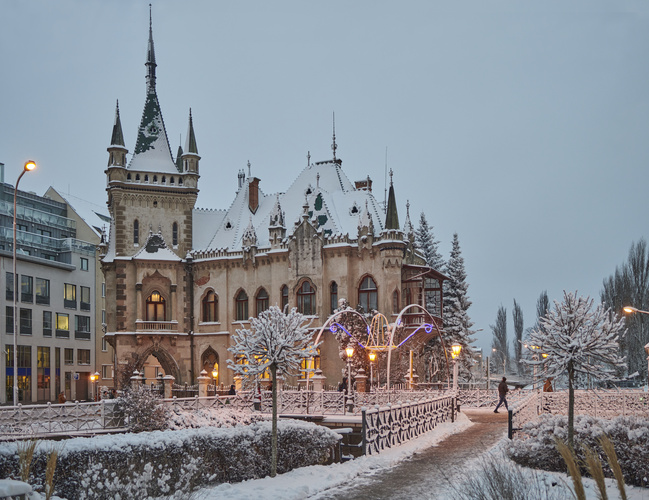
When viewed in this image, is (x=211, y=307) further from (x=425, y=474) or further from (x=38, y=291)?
(x=425, y=474)

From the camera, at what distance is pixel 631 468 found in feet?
49.7

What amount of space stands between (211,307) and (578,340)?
35.8 metres

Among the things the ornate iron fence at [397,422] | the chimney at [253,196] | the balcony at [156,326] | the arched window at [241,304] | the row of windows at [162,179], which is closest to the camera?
the ornate iron fence at [397,422]

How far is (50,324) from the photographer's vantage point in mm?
62281

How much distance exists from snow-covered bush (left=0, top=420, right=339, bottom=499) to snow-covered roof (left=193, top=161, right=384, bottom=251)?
1061 inches

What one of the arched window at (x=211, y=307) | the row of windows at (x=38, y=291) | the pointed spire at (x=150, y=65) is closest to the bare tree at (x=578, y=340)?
the arched window at (x=211, y=307)

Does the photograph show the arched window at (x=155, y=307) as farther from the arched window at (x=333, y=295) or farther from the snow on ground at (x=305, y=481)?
the snow on ground at (x=305, y=481)

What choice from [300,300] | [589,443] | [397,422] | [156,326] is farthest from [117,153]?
[589,443]

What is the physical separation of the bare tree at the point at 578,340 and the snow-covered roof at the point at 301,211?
27652 mm

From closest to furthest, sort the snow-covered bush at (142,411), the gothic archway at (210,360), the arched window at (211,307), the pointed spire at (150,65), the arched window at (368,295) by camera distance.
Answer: the snow-covered bush at (142,411)
the arched window at (368,295)
the gothic archway at (210,360)
the arched window at (211,307)
the pointed spire at (150,65)

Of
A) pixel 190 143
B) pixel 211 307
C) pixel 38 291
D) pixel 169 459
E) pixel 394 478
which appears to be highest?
pixel 190 143

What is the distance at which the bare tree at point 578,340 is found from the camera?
56.8 ft

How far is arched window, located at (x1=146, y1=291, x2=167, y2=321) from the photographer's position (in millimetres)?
49438

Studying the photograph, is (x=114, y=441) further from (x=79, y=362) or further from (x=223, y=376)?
(x=79, y=362)
